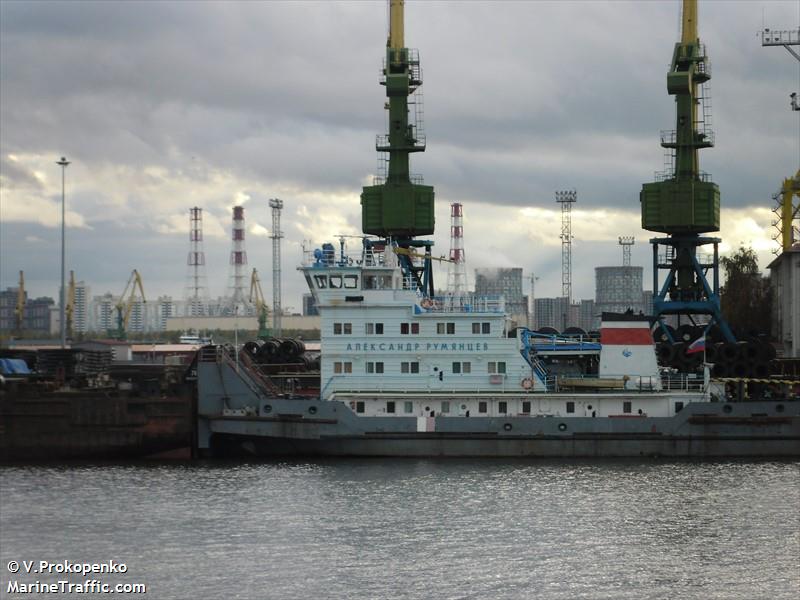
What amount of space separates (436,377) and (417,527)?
11.3 metres

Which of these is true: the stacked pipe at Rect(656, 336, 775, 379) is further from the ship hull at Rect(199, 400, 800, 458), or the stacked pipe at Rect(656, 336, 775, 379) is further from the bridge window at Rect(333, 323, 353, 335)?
the bridge window at Rect(333, 323, 353, 335)

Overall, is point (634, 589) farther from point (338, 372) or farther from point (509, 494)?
point (338, 372)

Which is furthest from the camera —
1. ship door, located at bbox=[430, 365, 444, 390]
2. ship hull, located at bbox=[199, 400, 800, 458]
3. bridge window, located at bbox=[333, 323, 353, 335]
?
bridge window, located at bbox=[333, 323, 353, 335]

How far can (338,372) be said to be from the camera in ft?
139

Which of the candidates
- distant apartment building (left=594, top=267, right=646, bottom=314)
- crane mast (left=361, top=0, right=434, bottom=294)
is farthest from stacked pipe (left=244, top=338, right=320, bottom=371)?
distant apartment building (left=594, top=267, right=646, bottom=314)

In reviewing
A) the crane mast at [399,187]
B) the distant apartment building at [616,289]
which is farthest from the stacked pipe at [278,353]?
the distant apartment building at [616,289]

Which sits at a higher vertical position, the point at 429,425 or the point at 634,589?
the point at 429,425

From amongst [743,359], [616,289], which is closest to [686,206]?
[743,359]

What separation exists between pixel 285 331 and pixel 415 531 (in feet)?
457

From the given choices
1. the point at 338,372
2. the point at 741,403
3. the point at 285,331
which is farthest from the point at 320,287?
the point at 285,331

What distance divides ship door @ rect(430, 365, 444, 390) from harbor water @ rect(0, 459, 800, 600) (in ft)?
9.06

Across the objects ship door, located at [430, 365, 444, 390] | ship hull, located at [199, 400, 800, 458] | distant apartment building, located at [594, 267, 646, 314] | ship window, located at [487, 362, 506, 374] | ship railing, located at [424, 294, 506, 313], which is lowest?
ship hull, located at [199, 400, 800, 458]

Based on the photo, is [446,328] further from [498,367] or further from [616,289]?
[616,289]

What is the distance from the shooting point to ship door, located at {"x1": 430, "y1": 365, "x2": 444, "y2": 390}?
4216cm
